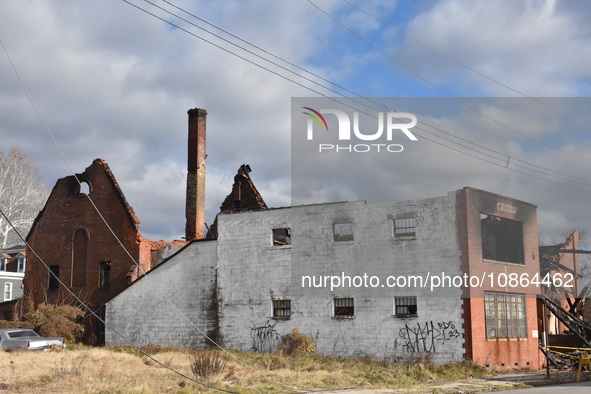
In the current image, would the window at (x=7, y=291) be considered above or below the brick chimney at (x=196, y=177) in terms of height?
below

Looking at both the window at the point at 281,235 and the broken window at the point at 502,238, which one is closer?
the broken window at the point at 502,238

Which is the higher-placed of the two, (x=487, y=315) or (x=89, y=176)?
(x=89, y=176)

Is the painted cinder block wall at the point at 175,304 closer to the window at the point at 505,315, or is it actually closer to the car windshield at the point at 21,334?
the car windshield at the point at 21,334

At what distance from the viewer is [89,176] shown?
40.8 meters

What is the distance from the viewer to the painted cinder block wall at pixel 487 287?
25547mm

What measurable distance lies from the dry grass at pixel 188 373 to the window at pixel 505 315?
95.3 inches

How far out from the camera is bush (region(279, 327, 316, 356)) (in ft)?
92.6

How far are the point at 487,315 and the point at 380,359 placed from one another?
446cm

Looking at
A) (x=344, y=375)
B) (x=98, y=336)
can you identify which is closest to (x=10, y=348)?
(x=98, y=336)

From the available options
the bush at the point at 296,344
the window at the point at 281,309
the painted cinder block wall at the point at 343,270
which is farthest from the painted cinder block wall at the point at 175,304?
the bush at the point at 296,344

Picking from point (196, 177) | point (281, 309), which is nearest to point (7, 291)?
point (196, 177)

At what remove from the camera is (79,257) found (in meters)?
40.6

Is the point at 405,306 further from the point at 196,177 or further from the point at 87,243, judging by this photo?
the point at 87,243

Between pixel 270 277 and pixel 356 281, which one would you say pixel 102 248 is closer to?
pixel 270 277
